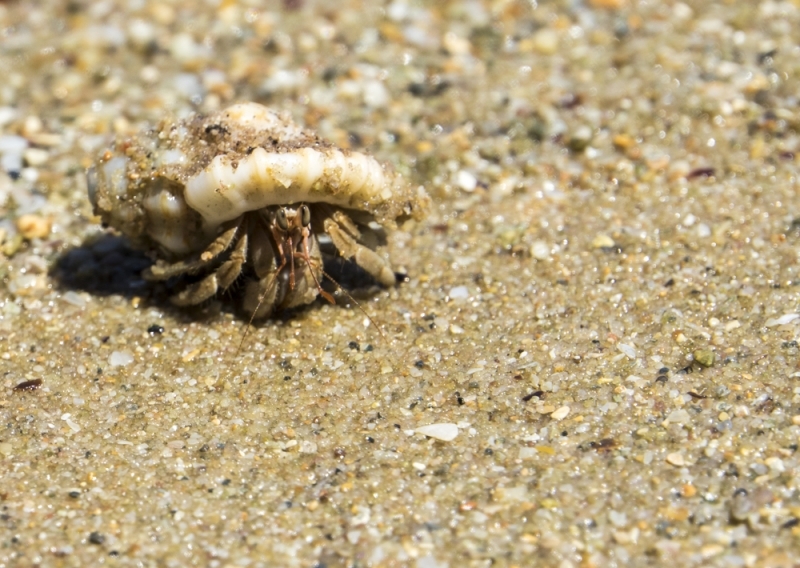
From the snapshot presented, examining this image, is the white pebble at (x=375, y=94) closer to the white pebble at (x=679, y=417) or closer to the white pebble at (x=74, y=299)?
the white pebble at (x=74, y=299)

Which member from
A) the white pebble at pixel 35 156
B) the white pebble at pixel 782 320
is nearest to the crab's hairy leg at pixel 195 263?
the white pebble at pixel 35 156

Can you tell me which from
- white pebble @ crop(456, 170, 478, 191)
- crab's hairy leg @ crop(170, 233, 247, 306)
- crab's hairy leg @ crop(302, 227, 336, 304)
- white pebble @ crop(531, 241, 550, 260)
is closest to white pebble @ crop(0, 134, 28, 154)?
crab's hairy leg @ crop(170, 233, 247, 306)

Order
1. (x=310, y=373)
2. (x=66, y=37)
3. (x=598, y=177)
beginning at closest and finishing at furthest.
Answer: (x=310, y=373)
(x=598, y=177)
(x=66, y=37)

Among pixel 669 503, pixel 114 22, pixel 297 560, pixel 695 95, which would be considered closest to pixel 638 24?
pixel 695 95

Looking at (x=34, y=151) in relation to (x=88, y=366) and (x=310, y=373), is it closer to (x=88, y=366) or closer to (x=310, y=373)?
(x=88, y=366)

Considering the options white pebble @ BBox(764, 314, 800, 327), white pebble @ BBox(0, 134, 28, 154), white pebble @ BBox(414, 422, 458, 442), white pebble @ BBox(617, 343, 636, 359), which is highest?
white pebble @ BBox(764, 314, 800, 327)

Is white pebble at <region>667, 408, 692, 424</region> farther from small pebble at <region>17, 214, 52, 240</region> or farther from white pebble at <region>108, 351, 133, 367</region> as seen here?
small pebble at <region>17, 214, 52, 240</region>
